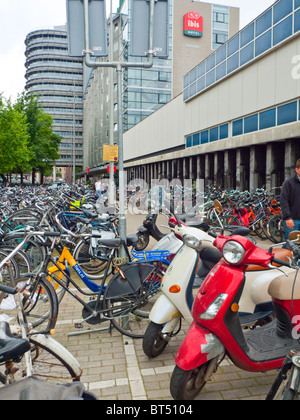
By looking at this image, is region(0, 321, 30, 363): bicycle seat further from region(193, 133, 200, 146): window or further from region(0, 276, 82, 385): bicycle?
region(193, 133, 200, 146): window

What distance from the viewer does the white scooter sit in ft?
11.3

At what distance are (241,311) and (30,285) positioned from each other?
208 cm

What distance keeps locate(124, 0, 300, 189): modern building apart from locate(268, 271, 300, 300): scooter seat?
13.7 m

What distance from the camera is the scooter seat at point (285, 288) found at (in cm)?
293

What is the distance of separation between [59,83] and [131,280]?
123883 millimetres

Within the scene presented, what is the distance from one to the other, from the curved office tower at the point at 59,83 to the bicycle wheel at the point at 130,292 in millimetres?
113550

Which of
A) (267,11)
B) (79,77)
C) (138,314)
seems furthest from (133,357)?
(79,77)

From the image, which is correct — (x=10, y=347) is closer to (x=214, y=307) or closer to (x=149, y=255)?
(x=214, y=307)

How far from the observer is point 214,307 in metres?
2.69

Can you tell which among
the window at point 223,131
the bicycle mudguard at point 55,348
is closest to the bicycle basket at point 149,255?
the bicycle mudguard at point 55,348

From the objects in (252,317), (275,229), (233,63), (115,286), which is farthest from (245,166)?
(252,317)

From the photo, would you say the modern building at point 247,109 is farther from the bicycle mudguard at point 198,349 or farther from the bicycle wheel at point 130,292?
the bicycle mudguard at point 198,349

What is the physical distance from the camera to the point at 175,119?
33188mm
